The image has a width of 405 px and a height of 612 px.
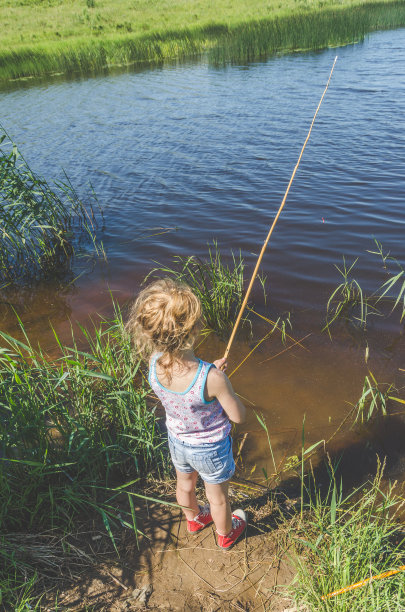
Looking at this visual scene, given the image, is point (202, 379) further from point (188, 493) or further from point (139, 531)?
point (139, 531)

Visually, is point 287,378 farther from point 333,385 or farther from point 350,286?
point 350,286

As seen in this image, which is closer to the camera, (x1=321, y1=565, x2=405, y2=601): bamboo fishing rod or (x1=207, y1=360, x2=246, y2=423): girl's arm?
(x1=321, y1=565, x2=405, y2=601): bamboo fishing rod

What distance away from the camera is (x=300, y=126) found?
10.2 m

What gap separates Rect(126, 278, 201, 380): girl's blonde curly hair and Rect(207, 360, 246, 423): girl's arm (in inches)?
6.9

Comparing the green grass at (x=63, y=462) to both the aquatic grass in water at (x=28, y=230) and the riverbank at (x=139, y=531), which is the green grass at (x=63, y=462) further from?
the aquatic grass in water at (x=28, y=230)

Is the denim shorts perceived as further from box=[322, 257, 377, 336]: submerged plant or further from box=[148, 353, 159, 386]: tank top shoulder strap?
box=[322, 257, 377, 336]: submerged plant

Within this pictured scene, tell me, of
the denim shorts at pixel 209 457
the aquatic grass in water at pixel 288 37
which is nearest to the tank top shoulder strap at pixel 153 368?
the denim shorts at pixel 209 457

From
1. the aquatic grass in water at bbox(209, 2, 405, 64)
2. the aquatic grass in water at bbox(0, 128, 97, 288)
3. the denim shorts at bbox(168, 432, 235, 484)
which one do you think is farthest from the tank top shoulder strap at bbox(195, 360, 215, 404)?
the aquatic grass in water at bbox(209, 2, 405, 64)

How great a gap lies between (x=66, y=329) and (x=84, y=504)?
8.63 ft

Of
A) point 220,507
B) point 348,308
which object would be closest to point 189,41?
point 348,308

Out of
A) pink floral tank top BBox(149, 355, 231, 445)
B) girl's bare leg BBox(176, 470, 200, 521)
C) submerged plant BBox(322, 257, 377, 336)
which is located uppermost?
pink floral tank top BBox(149, 355, 231, 445)

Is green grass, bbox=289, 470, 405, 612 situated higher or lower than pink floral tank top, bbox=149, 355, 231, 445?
lower

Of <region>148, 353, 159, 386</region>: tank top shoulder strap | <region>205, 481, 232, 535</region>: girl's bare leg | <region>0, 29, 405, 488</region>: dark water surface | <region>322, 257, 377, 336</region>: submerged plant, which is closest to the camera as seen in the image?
<region>148, 353, 159, 386</region>: tank top shoulder strap

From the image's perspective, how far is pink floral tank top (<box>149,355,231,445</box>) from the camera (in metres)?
1.92
